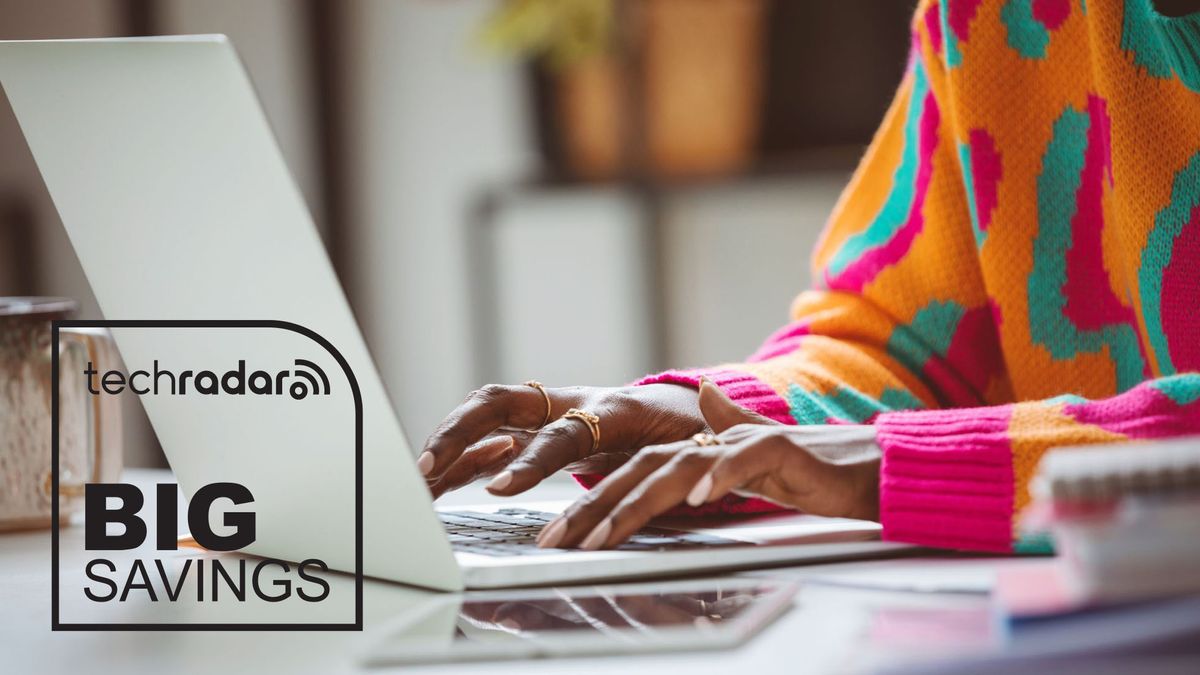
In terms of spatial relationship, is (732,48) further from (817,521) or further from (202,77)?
(202,77)

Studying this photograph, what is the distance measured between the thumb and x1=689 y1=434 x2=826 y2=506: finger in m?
0.08

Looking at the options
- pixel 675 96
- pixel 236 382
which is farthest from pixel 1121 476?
pixel 675 96

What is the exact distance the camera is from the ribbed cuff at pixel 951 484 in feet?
Answer: 1.90

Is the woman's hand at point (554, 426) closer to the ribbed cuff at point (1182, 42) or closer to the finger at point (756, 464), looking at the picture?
the finger at point (756, 464)

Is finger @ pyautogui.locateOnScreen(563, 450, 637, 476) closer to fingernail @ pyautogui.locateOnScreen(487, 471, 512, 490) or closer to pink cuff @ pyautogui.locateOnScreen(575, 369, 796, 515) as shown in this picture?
pink cuff @ pyautogui.locateOnScreen(575, 369, 796, 515)

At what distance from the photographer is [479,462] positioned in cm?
74

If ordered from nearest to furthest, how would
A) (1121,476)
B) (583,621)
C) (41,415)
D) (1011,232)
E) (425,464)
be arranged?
(1121,476) → (583,621) → (425,464) → (41,415) → (1011,232)

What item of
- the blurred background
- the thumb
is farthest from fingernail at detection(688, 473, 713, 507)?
the blurred background

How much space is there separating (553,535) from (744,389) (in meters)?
0.22

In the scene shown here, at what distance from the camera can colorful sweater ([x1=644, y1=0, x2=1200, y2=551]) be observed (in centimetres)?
77

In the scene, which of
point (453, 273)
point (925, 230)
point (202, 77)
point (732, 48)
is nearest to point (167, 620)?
point (202, 77)

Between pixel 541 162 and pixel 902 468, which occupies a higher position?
pixel 541 162

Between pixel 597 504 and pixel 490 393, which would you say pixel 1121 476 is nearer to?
pixel 597 504

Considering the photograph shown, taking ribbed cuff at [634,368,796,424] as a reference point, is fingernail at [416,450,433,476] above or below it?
below
